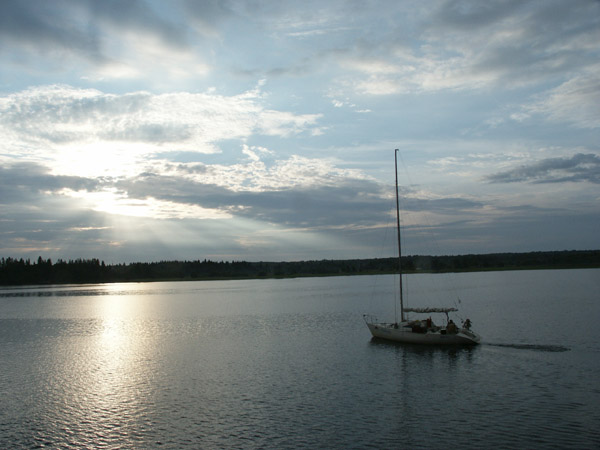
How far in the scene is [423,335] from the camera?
4881 cm

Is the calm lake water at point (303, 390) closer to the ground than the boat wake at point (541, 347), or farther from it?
closer to the ground

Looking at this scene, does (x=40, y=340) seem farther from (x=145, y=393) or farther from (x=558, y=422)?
(x=558, y=422)

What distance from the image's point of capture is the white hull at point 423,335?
156 ft

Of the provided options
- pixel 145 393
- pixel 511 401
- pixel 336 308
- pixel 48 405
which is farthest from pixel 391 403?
pixel 336 308

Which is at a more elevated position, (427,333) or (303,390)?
(427,333)

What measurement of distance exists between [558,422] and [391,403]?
9.04 metres

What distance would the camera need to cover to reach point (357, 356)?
1763 inches

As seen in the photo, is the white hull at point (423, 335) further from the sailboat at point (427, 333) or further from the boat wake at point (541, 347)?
the boat wake at point (541, 347)

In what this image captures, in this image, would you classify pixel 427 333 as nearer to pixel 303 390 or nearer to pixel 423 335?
pixel 423 335

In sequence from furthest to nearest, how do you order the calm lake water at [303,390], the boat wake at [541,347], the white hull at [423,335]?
1. the white hull at [423,335]
2. the boat wake at [541,347]
3. the calm lake water at [303,390]

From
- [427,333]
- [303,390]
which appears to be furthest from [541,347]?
[303,390]

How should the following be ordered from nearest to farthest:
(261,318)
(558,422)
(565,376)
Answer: (558,422)
(565,376)
(261,318)

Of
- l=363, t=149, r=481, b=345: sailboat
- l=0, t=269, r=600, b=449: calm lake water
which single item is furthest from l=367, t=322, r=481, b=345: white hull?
l=0, t=269, r=600, b=449: calm lake water

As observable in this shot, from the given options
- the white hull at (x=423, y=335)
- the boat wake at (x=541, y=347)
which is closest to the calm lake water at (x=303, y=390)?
the boat wake at (x=541, y=347)
